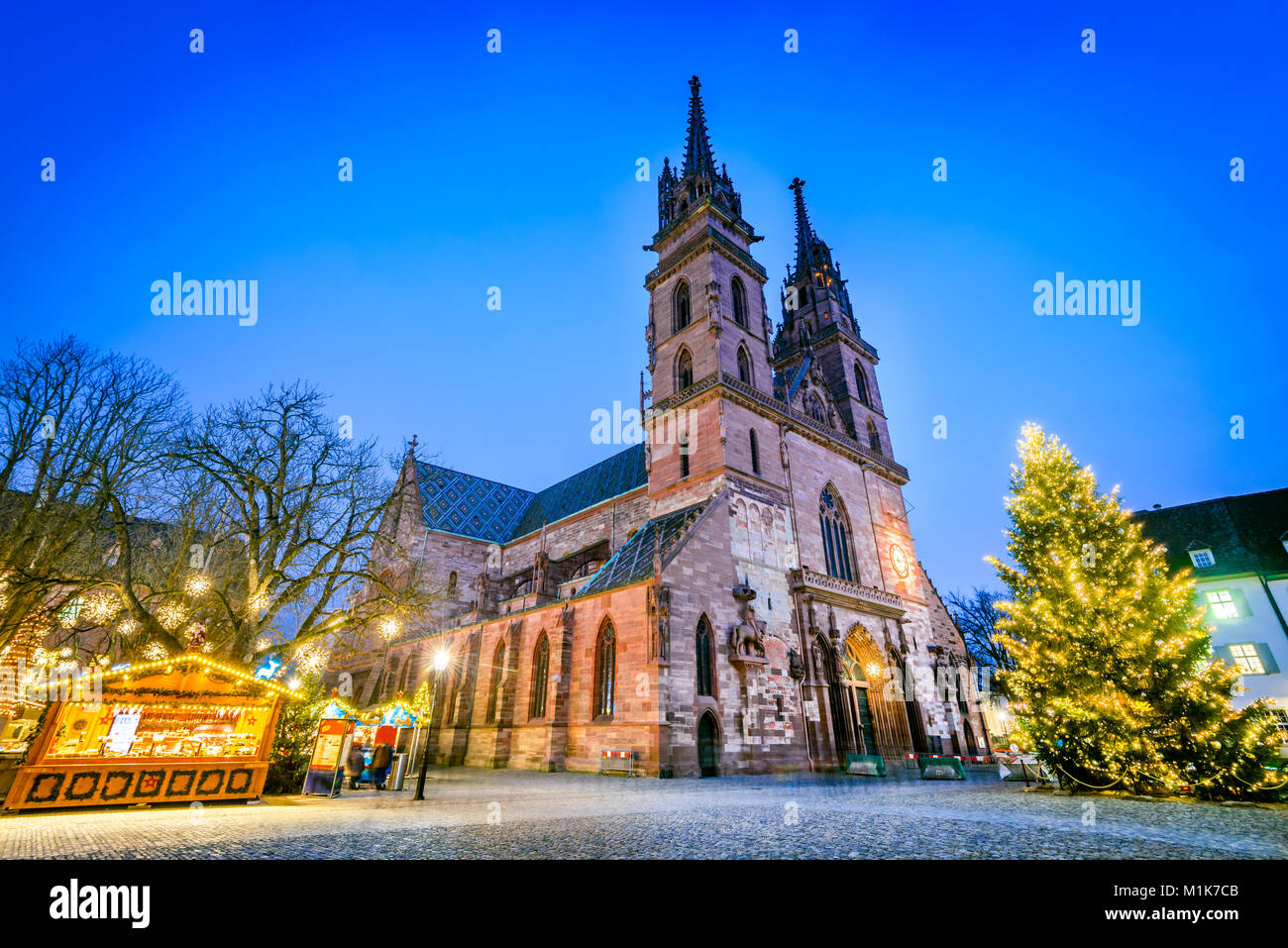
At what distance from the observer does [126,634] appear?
18.9m

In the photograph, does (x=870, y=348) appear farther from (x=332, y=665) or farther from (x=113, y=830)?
(x=332, y=665)

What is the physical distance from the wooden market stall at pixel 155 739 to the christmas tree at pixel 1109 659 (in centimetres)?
1541

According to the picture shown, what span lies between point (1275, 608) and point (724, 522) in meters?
22.2

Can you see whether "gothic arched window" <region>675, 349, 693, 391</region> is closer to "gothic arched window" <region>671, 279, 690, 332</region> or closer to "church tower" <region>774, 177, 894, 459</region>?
"gothic arched window" <region>671, 279, 690, 332</region>

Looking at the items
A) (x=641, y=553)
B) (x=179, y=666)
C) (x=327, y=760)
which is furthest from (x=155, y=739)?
(x=641, y=553)

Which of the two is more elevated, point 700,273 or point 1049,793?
point 700,273

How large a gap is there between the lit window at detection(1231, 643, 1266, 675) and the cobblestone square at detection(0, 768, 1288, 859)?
18.6m

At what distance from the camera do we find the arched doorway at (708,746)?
16.8 m

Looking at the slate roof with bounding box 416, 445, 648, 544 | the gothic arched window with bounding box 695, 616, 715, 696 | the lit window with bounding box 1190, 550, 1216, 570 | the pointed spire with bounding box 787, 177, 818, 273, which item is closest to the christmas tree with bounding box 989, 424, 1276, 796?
Result: the gothic arched window with bounding box 695, 616, 715, 696

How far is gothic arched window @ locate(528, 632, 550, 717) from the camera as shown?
20844 mm

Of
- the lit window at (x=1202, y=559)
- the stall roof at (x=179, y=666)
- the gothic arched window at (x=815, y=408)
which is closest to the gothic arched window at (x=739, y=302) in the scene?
the gothic arched window at (x=815, y=408)

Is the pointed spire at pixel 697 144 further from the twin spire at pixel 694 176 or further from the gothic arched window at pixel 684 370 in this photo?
the gothic arched window at pixel 684 370

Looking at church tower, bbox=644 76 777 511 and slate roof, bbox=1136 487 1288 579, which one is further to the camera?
church tower, bbox=644 76 777 511
